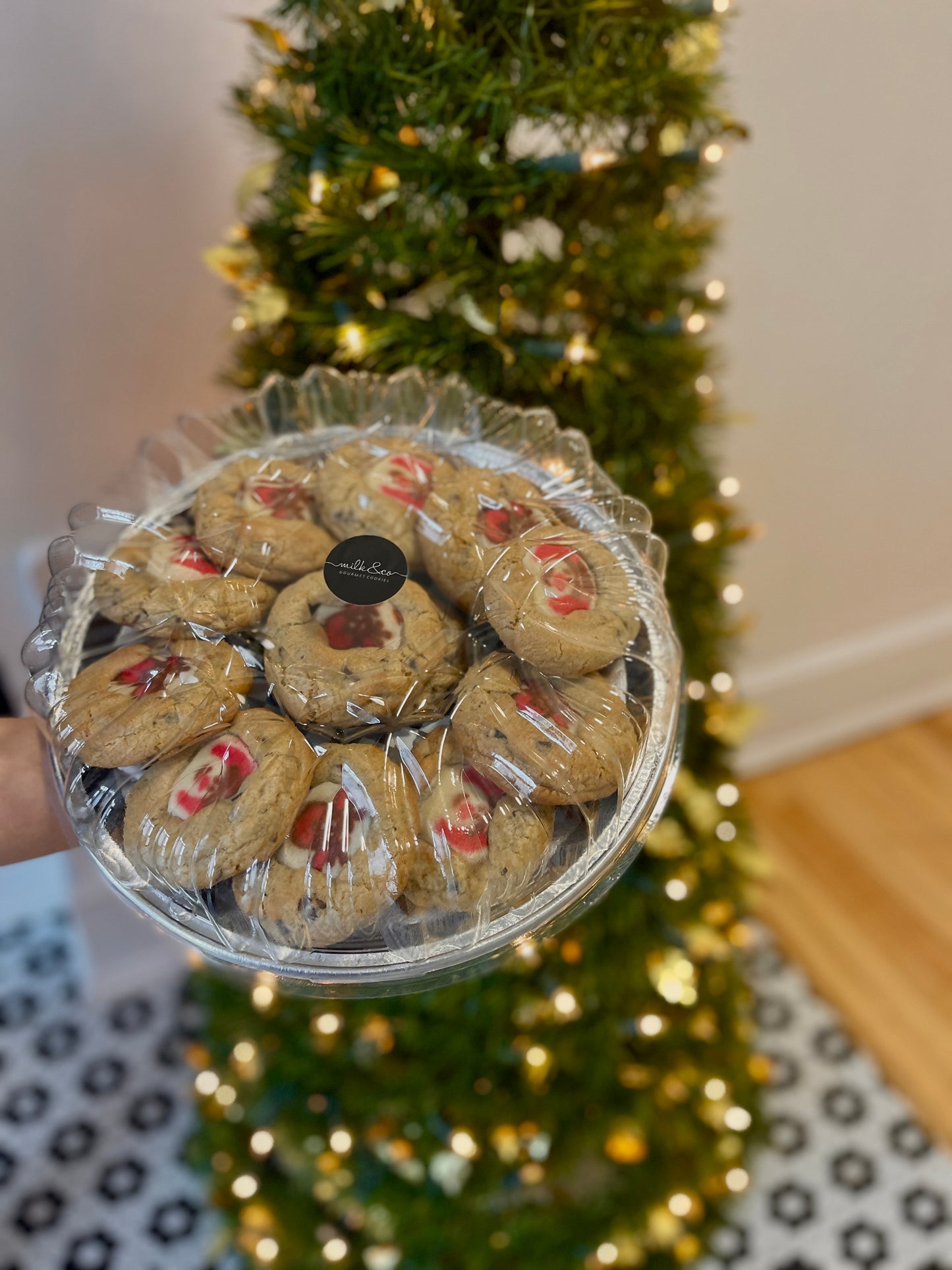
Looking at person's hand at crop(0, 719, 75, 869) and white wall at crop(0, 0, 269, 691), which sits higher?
white wall at crop(0, 0, 269, 691)

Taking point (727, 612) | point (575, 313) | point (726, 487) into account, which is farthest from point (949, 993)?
point (575, 313)

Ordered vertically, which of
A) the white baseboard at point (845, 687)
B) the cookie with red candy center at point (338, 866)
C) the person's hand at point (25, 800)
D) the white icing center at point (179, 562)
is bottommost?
the white baseboard at point (845, 687)

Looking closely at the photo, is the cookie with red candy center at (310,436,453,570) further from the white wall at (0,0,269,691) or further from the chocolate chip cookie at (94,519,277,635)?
the white wall at (0,0,269,691)

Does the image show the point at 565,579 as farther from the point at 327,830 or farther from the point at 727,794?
the point at 727,794

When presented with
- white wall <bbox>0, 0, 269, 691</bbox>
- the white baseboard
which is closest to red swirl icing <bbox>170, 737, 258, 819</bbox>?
white wall <bbox>0, 0, 269, 691</bbox>

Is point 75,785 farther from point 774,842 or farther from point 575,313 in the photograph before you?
point 774,842

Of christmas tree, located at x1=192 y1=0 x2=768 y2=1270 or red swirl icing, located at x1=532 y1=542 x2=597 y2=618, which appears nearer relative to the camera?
red swirl icing, located at x1=532 y1=542 x2=597 y2=618

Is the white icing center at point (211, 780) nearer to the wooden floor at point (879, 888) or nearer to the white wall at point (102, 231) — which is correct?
the white wall at point (102, 231)

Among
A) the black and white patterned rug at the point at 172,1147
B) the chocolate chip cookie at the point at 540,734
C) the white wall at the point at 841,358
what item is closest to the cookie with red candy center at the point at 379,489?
the chocolate chip cookie at the point at 540,734
